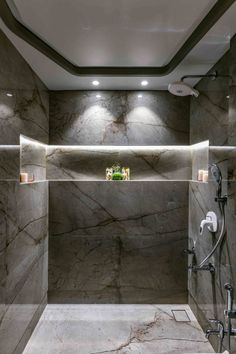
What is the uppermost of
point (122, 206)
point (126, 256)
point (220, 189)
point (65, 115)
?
point (65, 115)

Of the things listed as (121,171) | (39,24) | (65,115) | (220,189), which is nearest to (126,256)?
(121,171)

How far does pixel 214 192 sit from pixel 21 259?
1790 mm

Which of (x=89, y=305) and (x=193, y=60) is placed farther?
(x=89, y=305)

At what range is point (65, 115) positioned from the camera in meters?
3.10

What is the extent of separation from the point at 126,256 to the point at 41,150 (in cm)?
161

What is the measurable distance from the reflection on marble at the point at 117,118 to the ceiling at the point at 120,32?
48cm

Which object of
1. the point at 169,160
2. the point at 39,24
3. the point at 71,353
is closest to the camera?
the point at 39,24

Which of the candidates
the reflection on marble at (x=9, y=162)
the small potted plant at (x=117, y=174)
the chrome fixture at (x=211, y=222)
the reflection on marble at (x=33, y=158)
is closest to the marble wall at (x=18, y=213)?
the reflection on marble at (x=9, y=162)

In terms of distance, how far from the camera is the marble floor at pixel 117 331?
236 cm

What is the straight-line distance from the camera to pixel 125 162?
319 centimetres

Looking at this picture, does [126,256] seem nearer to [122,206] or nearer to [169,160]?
[122,206]

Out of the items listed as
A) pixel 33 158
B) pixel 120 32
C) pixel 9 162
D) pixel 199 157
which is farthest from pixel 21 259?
pixel 199 157

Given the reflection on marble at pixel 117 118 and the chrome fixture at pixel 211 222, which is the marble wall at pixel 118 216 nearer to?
the reflection on marble at pixel 117 118

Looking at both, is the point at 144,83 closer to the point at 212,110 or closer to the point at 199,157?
the point at 212,110
